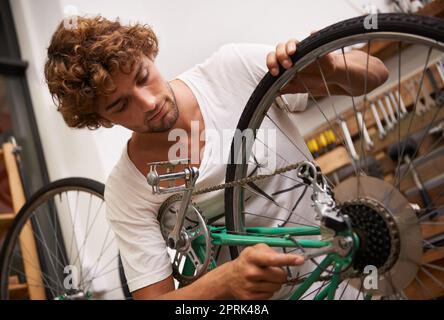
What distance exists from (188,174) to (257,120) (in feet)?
0.56

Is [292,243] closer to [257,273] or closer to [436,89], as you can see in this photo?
[257,273]

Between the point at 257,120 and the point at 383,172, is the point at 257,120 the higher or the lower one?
the higher one

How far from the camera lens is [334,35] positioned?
0.82 m

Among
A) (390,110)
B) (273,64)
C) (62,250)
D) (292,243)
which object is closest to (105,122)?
(273,64)

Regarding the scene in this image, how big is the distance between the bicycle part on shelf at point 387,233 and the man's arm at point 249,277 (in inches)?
4.2

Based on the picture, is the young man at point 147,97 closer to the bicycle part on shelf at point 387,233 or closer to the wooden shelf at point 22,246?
the bicycle part on shelf at point 387,233

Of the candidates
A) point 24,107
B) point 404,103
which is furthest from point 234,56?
point 24,107

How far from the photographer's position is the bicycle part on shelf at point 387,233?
72 centimetres

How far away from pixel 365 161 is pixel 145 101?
43 cm

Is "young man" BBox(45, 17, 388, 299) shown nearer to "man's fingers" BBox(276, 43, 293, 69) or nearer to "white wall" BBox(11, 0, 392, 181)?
"man's fingers" BBox(276, 43, 293, 69)

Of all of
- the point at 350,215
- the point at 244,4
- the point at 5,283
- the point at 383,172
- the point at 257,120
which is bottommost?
the point at 5,283

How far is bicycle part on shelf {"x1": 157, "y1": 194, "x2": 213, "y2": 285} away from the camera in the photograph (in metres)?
1.00

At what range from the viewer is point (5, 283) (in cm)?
172
